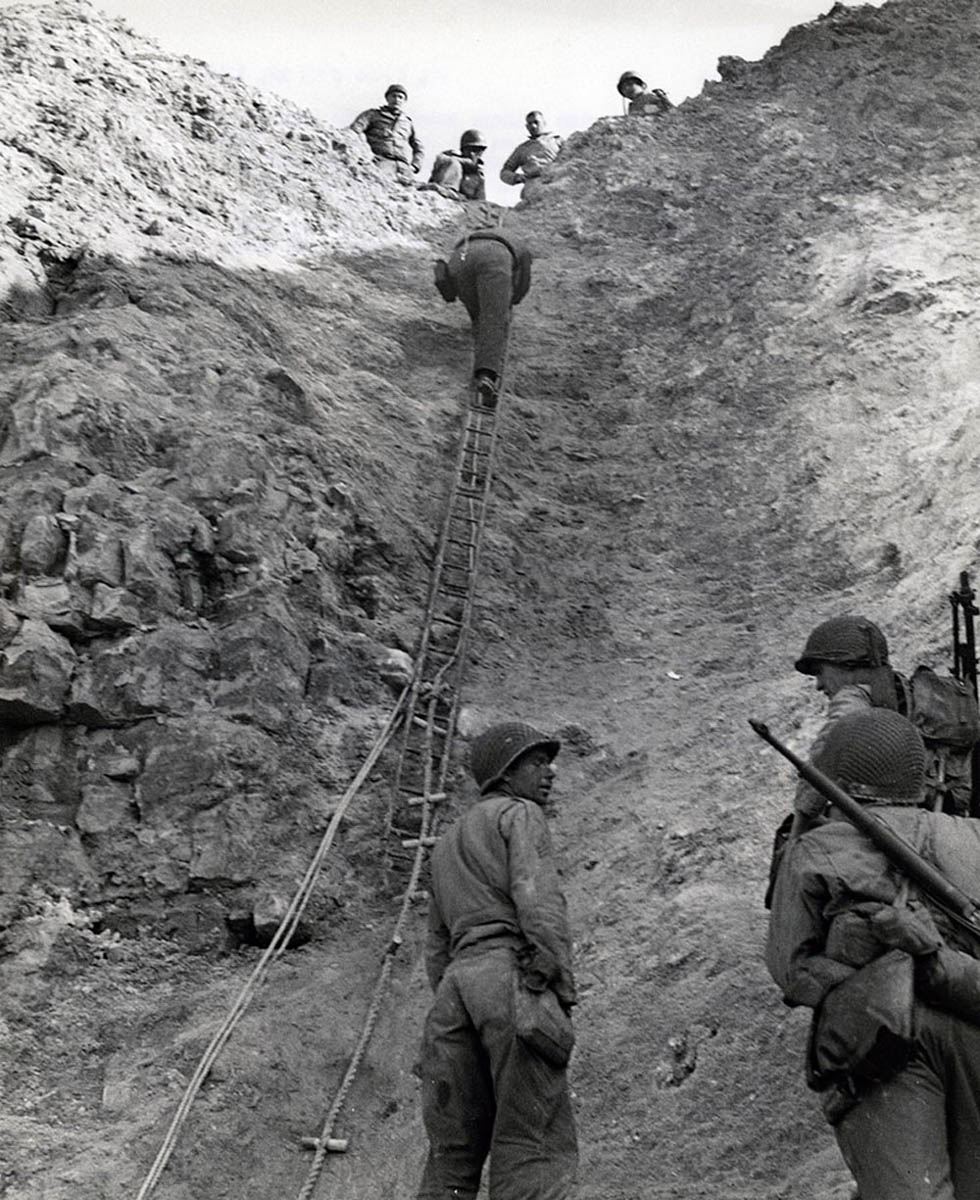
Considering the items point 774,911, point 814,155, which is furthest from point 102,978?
point 814,155

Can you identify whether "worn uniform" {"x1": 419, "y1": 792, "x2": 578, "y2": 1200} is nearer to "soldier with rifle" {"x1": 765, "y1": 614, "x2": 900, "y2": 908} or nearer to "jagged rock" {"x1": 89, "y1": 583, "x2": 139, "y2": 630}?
"soldier with rifle" {"x1": 765, "y1": 614, "x2": 900, "y2": 908}

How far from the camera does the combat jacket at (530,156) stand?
64.3 ft

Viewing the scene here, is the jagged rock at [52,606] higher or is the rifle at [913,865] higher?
the jagged rock at [52,606]

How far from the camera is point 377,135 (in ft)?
60.4

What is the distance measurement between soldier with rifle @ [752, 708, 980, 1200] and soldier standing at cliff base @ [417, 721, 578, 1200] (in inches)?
39.9

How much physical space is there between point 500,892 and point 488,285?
865 cm

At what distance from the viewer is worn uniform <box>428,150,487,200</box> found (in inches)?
751

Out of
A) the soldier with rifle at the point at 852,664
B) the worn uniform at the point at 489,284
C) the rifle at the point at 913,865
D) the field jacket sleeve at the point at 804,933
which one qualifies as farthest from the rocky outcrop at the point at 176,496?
the rifle at the point at 913,865

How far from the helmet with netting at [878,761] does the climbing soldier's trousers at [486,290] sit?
821 cm

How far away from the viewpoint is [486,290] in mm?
13539

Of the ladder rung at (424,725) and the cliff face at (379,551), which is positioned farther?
the ladder rung at (424,725)

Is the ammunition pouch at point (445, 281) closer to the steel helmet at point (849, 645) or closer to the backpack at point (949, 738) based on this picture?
the steel helmet at point (849, 645)

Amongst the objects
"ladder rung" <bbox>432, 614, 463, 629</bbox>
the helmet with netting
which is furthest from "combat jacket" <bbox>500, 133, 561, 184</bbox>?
the helmet with netting

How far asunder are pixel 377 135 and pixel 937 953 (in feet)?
51.3
